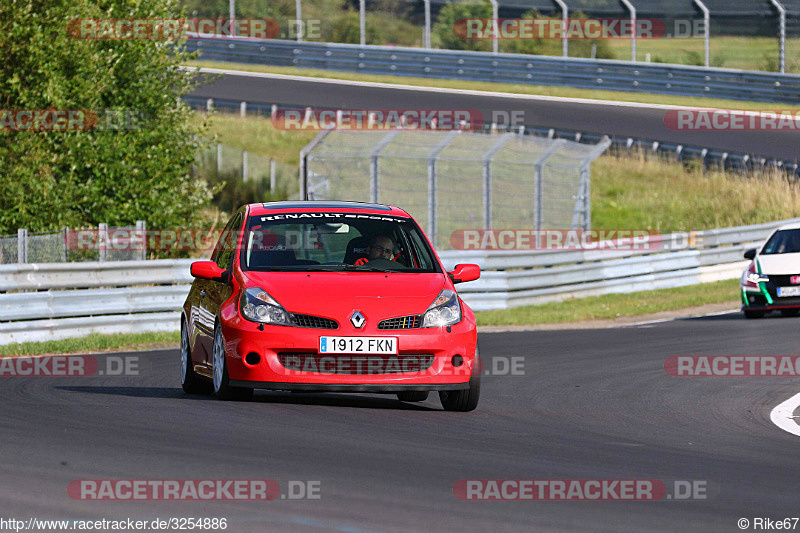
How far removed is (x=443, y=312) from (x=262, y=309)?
127 centimetres

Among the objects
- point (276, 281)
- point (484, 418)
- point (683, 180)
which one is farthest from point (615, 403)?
point (683, 180)

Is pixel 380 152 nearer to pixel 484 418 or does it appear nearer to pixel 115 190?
pixel 115 190

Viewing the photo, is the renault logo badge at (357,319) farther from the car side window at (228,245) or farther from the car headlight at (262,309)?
the car side window at (228,245)

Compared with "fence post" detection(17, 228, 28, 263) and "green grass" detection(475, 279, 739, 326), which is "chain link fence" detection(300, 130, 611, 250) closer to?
"green grass" detection(475, 279, 739, 326)

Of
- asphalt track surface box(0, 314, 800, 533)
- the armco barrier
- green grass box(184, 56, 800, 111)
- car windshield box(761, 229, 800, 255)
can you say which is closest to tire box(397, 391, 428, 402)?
asphalt track surface box(0, 314, 800, 533)

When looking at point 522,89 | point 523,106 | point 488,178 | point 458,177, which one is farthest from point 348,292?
point 522,89

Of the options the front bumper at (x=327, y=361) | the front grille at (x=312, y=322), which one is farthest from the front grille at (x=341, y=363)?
the front grille at (x=312, y=322)

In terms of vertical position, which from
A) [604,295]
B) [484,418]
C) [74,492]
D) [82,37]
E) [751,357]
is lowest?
[604,295]

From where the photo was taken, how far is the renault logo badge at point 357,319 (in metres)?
9.25

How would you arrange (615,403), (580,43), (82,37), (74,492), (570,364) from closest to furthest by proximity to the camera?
(74,492)
(615,403)
(570,364)
(82,37)
(580,43)

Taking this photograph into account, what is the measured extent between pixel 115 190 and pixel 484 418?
1412 centimetres

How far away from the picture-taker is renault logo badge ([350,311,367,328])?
9250 mm

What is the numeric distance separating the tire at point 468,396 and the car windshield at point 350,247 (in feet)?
3.21

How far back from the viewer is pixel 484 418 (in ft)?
31.1
